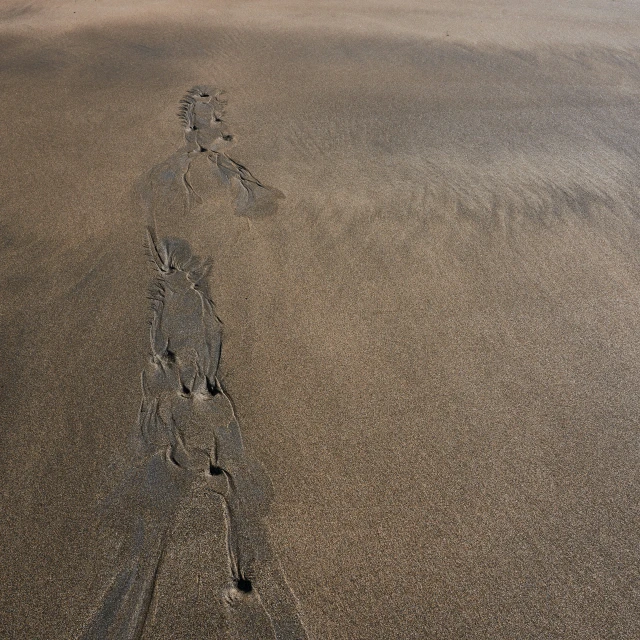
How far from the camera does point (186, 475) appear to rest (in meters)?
1.94

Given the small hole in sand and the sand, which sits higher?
the sand

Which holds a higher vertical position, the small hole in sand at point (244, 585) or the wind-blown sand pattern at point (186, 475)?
the wind-blown sand pattern at point (186, 475)

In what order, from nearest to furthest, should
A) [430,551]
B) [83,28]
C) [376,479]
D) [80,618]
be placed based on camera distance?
[80,618]
[430,551]
[376,479]
[83,28]

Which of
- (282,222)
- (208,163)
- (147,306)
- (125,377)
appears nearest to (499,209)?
(282,222)

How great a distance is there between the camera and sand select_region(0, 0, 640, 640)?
172 centimetres

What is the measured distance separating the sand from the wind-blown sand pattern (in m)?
0.01

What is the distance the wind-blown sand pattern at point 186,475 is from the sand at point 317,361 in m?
0.01

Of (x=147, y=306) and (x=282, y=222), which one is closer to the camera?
(x=147, y=306)

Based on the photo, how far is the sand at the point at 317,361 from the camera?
5.65 feet

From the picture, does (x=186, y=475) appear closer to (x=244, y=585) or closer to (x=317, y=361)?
(x=244, y=585)

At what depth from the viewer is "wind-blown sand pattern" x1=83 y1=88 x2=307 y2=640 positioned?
165 centimetres

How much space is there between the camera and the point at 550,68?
5.11 m

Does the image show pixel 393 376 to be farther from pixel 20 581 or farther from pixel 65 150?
pixel 65 150

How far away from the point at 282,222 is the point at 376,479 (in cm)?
181
